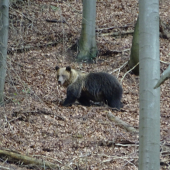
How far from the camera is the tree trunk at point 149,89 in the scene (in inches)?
149

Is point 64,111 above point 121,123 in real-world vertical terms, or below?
above

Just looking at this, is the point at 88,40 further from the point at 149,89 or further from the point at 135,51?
the point at 149,89

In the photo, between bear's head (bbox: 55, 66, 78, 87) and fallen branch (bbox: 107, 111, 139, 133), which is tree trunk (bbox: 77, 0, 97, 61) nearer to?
bear's head (bbox: 55, 66, 78, 87)

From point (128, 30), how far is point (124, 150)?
906cm

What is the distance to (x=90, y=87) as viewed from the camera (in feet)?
33.4

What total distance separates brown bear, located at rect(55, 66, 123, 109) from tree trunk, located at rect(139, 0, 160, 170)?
5893mm

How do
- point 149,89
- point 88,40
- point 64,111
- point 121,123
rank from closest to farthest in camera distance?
point 149,89 < point 121,123 < point 64,111 < point 88,40

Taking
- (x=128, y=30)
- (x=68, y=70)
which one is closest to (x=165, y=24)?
(x=128, y=30)

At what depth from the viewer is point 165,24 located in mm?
15047

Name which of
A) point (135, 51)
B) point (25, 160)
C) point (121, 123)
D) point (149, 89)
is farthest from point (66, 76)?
point (149, 89)

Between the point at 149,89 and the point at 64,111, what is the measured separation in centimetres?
554

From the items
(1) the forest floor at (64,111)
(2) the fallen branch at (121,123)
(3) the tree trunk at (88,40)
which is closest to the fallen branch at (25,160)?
(1) the forest floor at (64,111)

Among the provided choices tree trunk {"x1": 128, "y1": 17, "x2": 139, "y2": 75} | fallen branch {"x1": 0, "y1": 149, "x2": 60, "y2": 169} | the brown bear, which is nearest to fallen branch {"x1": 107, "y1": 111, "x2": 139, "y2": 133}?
the brown bear

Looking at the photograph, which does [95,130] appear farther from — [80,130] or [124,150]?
[124,150]
